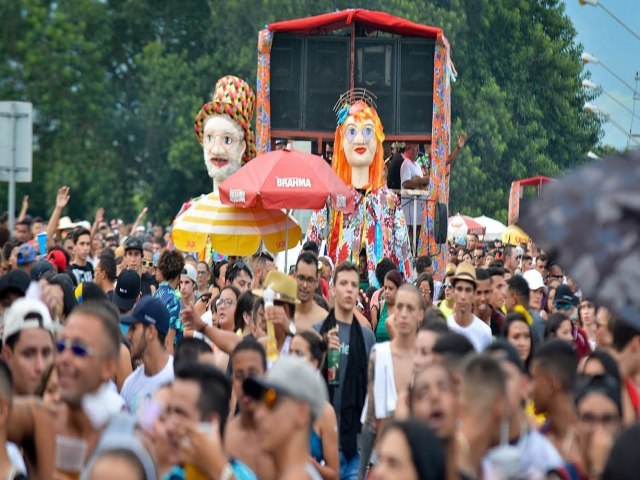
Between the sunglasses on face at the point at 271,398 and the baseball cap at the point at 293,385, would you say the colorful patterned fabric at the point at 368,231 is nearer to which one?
the baseball cap at the point at 293,385

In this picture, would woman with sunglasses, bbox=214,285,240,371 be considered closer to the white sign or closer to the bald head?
the white sign

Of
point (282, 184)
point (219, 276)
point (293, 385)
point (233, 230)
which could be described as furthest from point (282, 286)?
point (233, 230)

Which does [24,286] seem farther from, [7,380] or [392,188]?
[392,188]

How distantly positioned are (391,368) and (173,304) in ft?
12.3

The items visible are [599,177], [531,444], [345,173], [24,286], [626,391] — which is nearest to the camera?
[599,177]

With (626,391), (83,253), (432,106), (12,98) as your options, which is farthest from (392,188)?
(12,98)

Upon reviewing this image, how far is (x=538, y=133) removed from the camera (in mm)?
62969

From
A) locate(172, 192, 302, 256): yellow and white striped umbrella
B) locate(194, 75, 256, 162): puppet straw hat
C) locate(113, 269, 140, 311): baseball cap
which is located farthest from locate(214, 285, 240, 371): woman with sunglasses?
locate(194, 75, 256, 162): puppet straw hat

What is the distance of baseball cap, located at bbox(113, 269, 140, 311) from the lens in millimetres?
12984

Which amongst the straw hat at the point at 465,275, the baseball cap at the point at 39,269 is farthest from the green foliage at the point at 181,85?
the straw hat at the point at 465,275

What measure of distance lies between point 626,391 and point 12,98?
4881 cm

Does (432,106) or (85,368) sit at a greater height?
(432,106)

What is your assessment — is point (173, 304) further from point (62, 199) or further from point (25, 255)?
point (62, 199)

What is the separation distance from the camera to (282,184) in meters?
17.6
